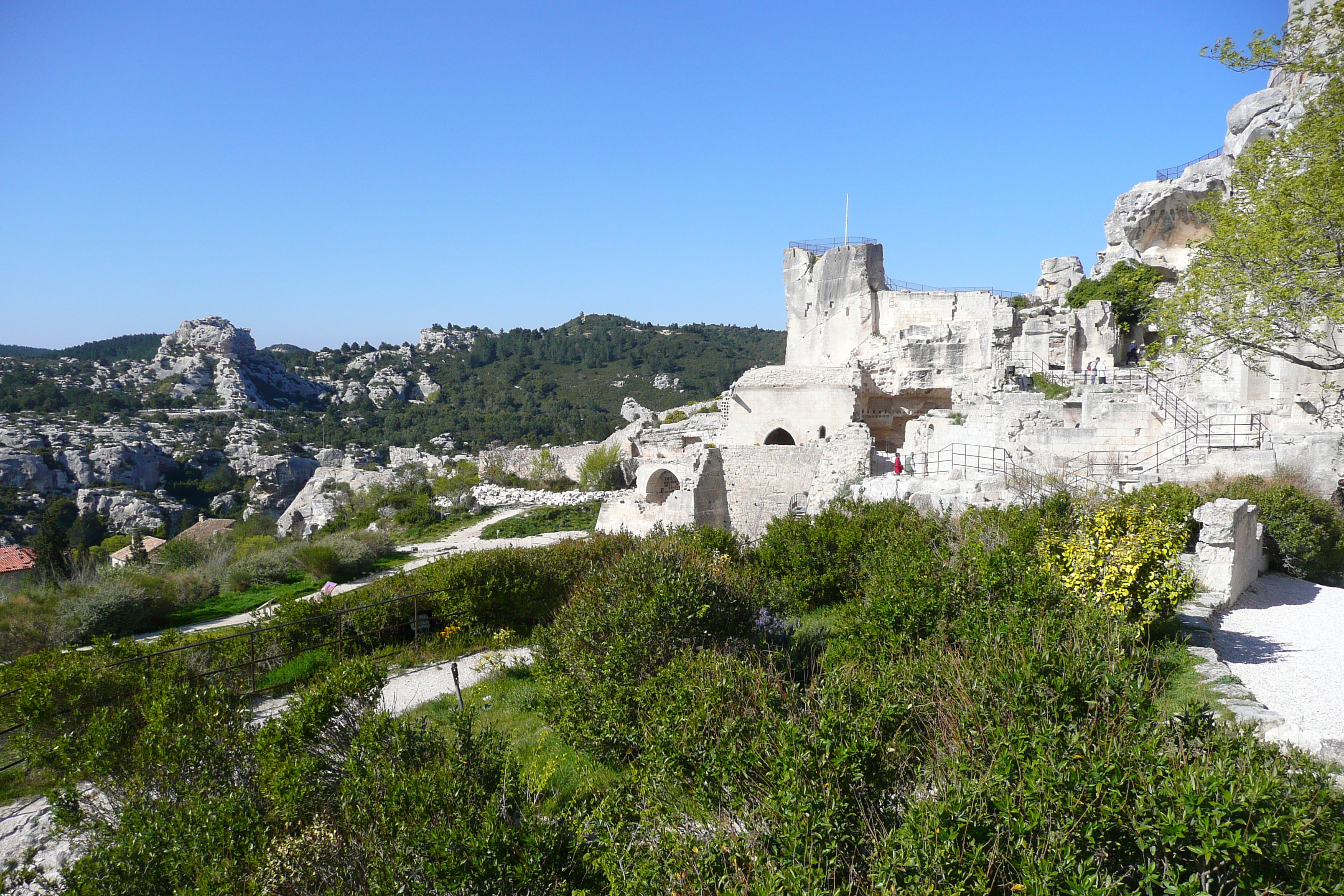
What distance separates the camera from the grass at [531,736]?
532cm

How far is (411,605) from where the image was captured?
1148cm

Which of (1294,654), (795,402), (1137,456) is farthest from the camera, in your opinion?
(795,402)

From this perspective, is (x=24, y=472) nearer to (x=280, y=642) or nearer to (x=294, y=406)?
(x=294, y=406)

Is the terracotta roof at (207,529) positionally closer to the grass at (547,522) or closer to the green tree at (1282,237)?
the grass at (547,522)

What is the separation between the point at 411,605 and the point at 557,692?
229 inches

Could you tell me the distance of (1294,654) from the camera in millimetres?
7543

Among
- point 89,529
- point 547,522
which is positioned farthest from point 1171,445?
point 89,529

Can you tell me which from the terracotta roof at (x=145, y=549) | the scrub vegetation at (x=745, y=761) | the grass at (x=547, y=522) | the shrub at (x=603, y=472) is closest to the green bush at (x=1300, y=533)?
the scrub vegetation at (x=745, y=761)

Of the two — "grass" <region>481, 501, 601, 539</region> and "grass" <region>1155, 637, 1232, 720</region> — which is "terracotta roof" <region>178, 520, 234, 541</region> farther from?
"grass" <region>1155, 637, 1232, 720</region>

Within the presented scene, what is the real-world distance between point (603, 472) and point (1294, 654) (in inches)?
1081

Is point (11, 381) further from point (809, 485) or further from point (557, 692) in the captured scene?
point (557, 692)

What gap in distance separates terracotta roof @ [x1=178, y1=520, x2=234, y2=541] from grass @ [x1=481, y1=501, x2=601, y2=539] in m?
10.5

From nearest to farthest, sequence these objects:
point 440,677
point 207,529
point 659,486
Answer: point 440,677 < point 659,486 < point 207,529

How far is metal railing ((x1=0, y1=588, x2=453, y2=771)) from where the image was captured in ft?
25.6
